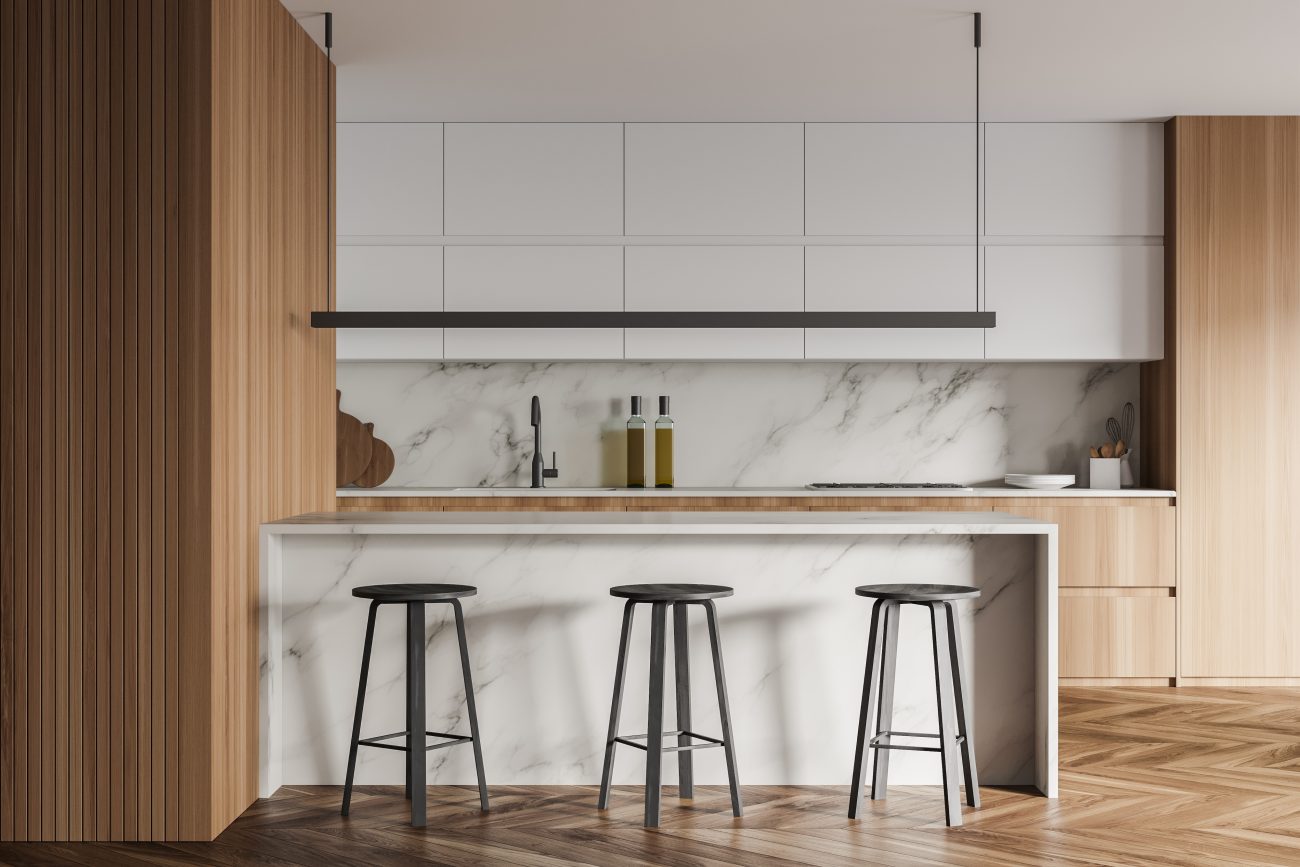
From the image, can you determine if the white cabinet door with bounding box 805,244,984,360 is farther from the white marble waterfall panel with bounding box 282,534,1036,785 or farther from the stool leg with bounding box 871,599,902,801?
the stool leg with bounding box 871,599,902,801

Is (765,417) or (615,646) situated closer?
(615,646)

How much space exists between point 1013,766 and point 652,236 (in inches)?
107

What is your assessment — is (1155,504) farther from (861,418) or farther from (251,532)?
(251,532)

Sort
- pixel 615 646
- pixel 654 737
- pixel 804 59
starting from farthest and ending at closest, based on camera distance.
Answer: pixel 804 59
pixel 615 646
pixel 654 737

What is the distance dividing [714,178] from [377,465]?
2.05m

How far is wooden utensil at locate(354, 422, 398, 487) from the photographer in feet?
17.3

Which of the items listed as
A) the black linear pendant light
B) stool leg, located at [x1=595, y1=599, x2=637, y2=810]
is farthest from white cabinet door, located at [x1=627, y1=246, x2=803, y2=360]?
stool leg, located at [x1=595, y1=599, x2=637, y2=810]

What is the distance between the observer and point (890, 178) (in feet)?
16.5

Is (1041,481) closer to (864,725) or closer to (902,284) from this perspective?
(902,284)

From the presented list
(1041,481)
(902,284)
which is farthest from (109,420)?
(1041,481)

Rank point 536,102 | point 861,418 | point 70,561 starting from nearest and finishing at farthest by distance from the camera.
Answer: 1. point 70,561
2. point 536,102
3. point 861,418

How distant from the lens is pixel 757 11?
3760mm

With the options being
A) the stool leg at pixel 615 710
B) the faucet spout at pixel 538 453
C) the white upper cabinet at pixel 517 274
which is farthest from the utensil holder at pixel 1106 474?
the stool leg at pixel 615 710

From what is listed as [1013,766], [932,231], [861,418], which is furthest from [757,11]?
[1013,766]
